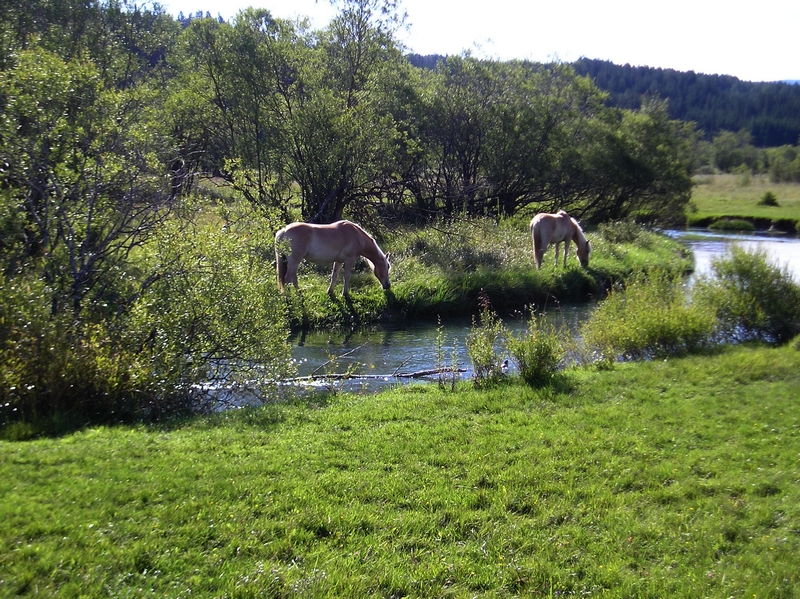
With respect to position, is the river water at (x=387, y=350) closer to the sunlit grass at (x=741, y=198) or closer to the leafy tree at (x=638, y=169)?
the leafy tree at (x=638, y=169)

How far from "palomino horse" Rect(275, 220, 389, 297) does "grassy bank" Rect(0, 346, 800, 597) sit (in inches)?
335

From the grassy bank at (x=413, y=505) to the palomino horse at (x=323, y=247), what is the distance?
8503mm

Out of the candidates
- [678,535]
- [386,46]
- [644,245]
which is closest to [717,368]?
[678,535]

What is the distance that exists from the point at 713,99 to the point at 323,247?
133698mm

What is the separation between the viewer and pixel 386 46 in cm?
2245

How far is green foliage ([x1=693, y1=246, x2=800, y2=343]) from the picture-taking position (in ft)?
40.0

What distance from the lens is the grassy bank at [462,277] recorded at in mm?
16500

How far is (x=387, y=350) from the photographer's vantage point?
13547 mm

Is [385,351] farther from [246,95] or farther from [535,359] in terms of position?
[246,95]

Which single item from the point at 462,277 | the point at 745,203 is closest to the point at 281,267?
the point at 462,277

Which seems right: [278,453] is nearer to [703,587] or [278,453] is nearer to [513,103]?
[703,587]

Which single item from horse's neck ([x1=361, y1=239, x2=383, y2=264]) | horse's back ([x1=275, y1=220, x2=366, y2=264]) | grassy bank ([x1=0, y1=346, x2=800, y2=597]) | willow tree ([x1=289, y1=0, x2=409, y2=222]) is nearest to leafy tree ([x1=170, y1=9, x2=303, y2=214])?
willow tree ([x1=289, y1=0, x2=409, y2=222])

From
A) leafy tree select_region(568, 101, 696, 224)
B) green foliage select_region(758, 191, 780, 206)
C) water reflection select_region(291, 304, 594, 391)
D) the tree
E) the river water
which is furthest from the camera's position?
green foliage select_region(758, 191, 780, 206)

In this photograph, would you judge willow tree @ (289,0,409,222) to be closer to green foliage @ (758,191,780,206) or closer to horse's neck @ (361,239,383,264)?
horse's neck @ (361,239,383,264)
